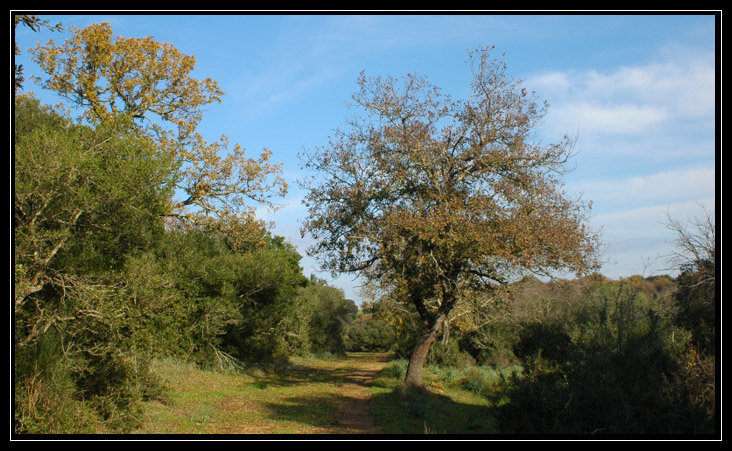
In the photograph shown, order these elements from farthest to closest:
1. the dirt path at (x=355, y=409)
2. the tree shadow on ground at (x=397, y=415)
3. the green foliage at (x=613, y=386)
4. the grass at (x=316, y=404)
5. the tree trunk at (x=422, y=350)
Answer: the tree trunk at (x=422, y=350) → the dirt path at (x=355, y=409) → the grass at (x=316, y=404) → the tree shadow on ground at (x=397, y=415) → the green foliage at (x=613, y=386)

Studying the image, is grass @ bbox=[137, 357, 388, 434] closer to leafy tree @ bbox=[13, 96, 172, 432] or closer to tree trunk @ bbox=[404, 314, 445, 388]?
leafy tree @ bbox=[13, 96, 172, 432]

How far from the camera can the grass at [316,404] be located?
11500 mm

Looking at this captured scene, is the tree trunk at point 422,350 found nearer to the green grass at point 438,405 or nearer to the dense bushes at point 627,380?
the green grass at point 438,405

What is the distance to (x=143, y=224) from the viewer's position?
39.1 ft

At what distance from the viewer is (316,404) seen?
15.5 m

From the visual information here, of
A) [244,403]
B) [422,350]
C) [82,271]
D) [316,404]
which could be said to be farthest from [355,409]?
[82,271]

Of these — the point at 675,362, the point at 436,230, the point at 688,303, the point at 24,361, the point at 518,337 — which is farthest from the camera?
the point at 518,337

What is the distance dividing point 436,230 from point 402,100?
4.95m

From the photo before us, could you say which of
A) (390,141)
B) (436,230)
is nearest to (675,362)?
(436,230)

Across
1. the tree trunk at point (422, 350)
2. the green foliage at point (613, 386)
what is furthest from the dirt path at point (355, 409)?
the green foliage at point (613, 386)

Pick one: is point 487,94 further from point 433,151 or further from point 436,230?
point 436,230

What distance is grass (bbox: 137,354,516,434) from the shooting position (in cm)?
→ 1150

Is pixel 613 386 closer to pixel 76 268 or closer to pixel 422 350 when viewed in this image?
pixel 422 350

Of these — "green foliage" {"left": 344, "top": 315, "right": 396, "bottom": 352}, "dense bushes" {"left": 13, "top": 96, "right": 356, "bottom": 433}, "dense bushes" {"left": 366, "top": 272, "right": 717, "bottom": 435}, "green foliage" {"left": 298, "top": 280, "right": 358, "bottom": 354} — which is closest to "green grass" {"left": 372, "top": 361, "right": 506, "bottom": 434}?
"dense bushes" {"left": 366, "top": 272, "right": 717, "bottom": 435}
